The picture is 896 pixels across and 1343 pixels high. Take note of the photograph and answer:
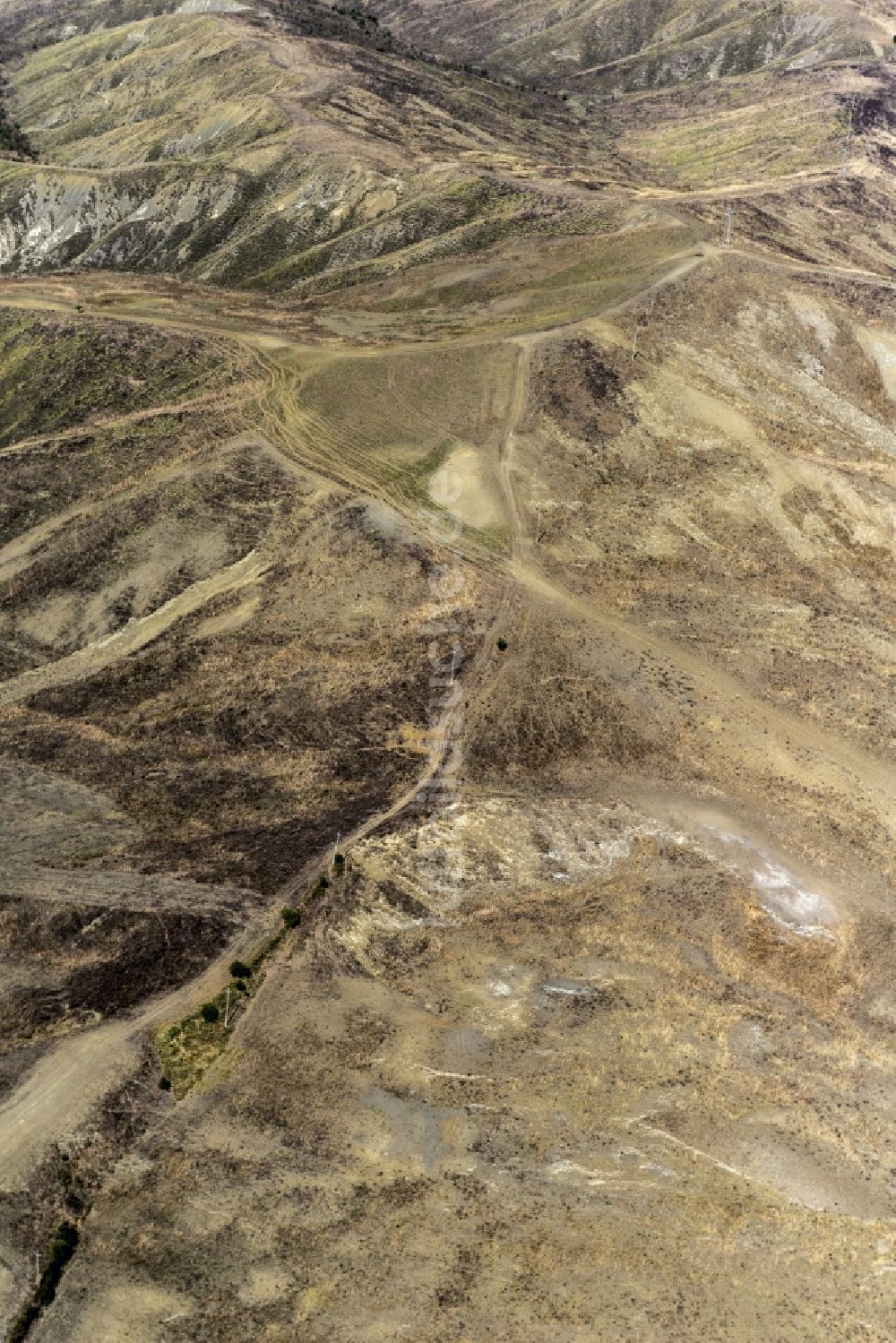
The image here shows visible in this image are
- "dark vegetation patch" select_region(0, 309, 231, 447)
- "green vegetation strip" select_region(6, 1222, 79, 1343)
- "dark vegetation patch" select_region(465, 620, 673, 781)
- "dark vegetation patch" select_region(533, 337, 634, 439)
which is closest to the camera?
"green vegetation strip" select_region(6, 1222, 79, 1343)

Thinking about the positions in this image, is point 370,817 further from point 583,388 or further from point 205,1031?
point 583,388

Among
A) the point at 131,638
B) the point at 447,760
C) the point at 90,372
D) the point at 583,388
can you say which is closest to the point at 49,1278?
the point at 447,760

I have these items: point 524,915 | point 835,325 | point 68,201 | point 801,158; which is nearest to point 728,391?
point 835,325

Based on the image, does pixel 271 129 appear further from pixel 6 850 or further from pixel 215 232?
pixel 6 850

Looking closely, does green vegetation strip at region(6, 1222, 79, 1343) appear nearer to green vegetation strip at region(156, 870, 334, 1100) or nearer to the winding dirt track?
the winding dirt track

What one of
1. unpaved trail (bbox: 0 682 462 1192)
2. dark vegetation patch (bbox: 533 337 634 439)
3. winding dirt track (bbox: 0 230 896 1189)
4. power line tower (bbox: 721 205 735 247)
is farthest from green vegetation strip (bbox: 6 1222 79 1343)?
power line tower (bbox: 721 205 735 247)

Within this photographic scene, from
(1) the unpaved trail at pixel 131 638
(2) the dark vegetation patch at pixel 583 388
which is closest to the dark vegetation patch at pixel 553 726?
(1) the unpaved trail at pixel 131 638
